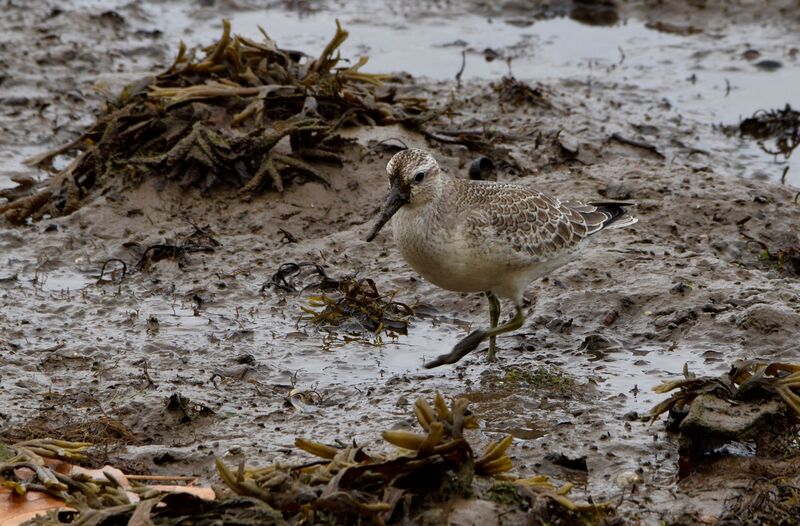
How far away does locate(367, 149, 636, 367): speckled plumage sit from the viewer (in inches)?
274

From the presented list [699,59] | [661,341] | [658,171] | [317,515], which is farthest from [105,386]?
[699,59]

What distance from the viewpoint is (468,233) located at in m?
7.02

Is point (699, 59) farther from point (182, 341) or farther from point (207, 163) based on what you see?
point (182, 341)

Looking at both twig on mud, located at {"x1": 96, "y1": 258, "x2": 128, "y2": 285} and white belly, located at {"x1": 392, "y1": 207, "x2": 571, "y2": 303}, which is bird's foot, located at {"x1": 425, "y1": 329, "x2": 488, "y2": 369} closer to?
white belly, located at {"x1": 392, "y1": 207, "x2": 571, "y2": 303}

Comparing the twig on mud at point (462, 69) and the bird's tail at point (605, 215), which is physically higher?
the bird's tail at point (605, 215)

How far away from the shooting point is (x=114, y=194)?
377 inches

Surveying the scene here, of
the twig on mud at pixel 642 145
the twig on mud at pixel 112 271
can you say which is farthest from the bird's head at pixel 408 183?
the twig on mud at pixel 642 145

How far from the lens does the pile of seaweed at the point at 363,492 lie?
15.6ft

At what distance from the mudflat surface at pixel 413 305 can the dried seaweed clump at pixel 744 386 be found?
24 cm

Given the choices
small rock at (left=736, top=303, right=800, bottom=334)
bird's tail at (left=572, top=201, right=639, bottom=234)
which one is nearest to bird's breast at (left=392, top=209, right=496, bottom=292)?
bird's tail at (left=572, top=201, right=639, bottom=234)

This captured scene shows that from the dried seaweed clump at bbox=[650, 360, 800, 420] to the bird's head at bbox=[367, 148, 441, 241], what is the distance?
192 cm

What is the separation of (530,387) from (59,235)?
4.37 m

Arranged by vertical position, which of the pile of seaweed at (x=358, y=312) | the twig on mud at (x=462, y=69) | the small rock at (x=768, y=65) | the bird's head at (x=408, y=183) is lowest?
the pile of seaweed at (x=358, y=312)

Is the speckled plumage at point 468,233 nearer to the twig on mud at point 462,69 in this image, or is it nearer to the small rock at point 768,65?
the twig on mud at point 462,69
